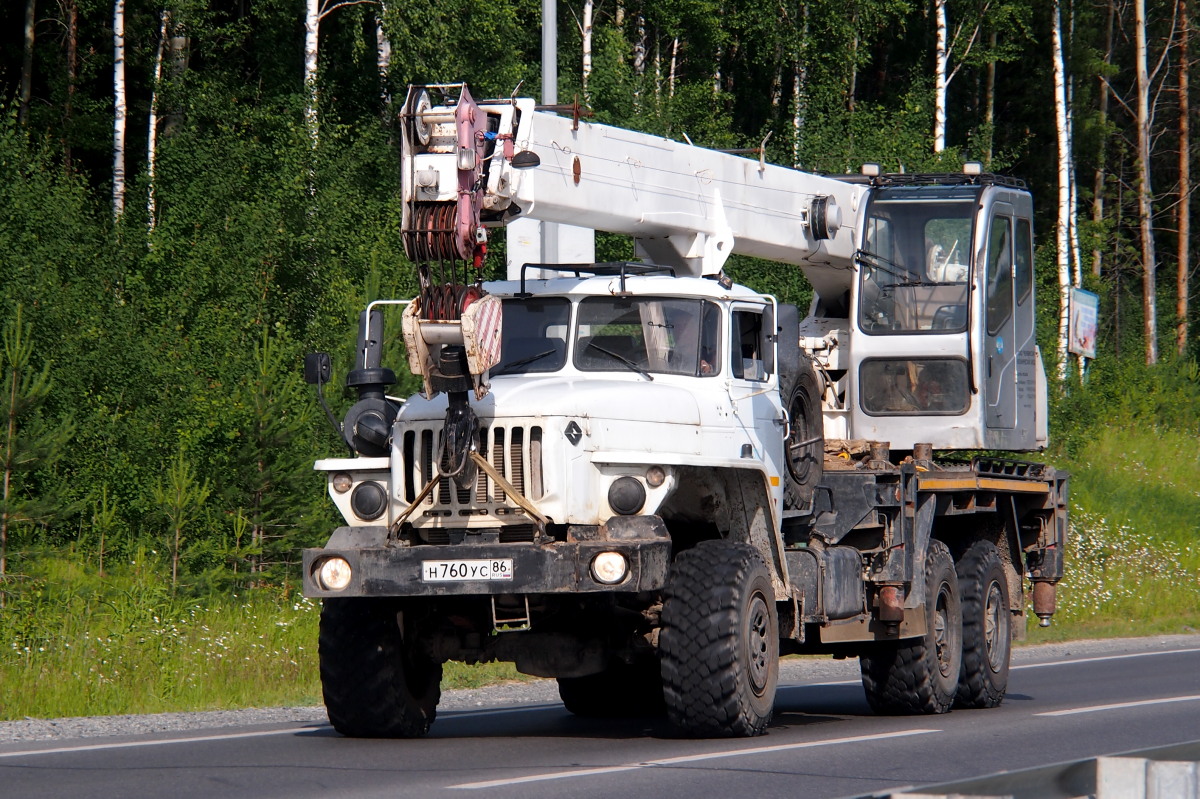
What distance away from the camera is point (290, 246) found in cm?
2805

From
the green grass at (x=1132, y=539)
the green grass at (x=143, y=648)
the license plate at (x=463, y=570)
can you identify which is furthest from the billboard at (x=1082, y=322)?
the license plate at (x=463, y=570)

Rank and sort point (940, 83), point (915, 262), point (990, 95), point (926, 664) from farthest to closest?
point (990, 95) → point (940, 83) → point (915, 262) → point (926, 664)

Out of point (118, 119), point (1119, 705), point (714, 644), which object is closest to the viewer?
point (714, 644)

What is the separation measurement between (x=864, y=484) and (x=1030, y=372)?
156 inches

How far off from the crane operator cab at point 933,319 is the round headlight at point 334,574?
21.0 ft

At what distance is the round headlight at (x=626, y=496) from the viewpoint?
10.1 m

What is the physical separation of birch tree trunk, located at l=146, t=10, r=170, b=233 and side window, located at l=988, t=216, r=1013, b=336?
17.0m

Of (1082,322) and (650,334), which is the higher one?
(1082,322)

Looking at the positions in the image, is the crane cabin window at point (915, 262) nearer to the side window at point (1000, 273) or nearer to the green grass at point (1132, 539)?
the side window at point (1000, 273)

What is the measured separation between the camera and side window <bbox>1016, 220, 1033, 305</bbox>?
16.0 m

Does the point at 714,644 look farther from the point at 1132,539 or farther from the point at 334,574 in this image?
the point at 1132,539

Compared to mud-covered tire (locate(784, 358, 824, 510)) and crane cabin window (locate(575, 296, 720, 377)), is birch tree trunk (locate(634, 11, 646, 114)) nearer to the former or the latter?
mud-covered tire (locate(784, 358, 824, 510))

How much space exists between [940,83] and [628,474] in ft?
104

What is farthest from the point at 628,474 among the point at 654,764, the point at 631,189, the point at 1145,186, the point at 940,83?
the point at 1145,186
